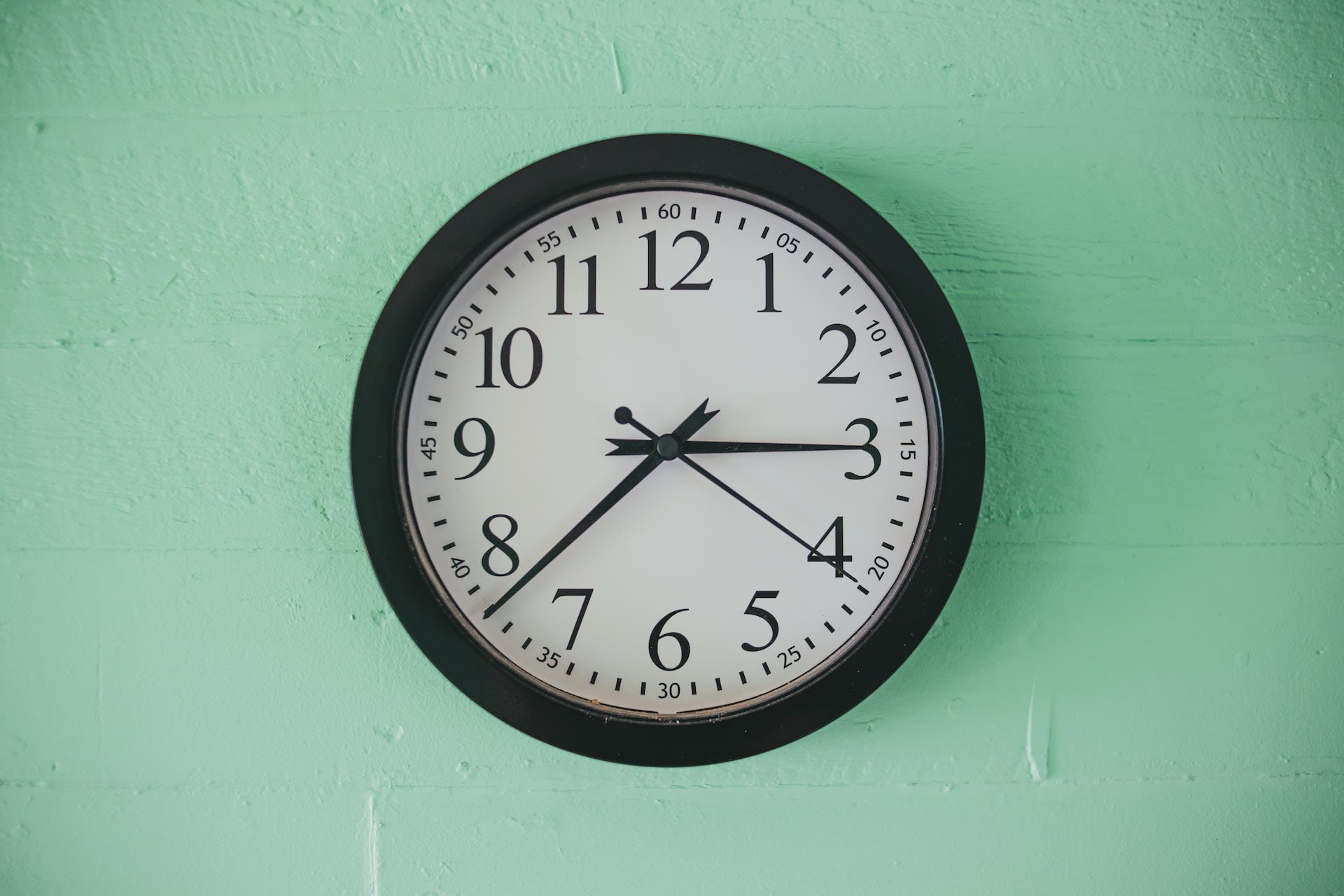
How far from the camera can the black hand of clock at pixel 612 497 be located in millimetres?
852

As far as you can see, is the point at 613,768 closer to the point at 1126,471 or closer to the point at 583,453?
the point at 583,453

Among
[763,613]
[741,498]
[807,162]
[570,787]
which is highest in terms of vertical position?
[807,162]

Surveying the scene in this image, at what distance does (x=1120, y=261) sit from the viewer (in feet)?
3.04

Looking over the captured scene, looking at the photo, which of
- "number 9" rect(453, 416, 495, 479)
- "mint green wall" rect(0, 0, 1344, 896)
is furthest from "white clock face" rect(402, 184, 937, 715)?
"mint green wall" rect(0, 0, 1344, 896)

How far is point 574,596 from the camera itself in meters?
0.86

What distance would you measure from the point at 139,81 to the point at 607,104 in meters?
0.51

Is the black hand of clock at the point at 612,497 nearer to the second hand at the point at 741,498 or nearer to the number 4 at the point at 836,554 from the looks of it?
the second hand at the point at 741,498

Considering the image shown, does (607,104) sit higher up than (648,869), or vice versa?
(607,104)

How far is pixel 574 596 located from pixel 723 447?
214 millimetres

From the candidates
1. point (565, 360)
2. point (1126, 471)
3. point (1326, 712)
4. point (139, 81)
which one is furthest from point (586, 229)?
point (1326, 712)

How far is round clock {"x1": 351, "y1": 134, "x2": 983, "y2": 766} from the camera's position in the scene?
2.78 ft

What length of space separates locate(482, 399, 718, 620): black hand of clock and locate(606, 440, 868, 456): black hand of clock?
13 mm

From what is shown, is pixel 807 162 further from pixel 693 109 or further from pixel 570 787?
pixel 570 787

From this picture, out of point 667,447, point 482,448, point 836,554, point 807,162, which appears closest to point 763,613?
point 836,554
